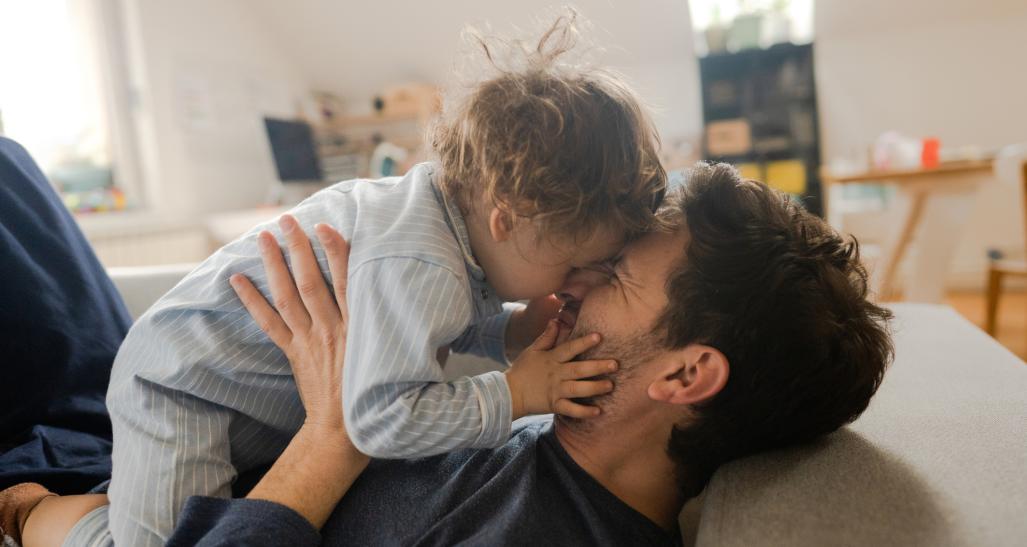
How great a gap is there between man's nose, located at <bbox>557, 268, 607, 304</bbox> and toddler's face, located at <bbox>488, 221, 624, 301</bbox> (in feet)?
0.04

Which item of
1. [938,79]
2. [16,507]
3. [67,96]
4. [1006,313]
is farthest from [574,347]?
[938,79]

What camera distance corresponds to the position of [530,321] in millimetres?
1223

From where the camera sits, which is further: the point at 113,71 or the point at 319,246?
the point at 113,71

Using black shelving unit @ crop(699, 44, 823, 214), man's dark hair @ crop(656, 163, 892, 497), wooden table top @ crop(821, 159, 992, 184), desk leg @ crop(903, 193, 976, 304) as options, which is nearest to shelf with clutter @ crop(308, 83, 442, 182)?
black shelving unit @ crop(699, 44, 823, 214)

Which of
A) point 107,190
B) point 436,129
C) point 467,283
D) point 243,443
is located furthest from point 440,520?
point 107,190

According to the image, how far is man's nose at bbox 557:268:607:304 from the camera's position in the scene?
1.02 m

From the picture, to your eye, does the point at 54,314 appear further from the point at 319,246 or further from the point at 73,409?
the point at 319,246

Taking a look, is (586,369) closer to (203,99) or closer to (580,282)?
(580,282)

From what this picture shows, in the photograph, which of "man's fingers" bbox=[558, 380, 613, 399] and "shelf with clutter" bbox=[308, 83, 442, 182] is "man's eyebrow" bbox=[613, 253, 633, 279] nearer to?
"man's fingers" bbox=[558, 380, 613, 399]

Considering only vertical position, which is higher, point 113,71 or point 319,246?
point 113,71

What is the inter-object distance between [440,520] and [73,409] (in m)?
0.79

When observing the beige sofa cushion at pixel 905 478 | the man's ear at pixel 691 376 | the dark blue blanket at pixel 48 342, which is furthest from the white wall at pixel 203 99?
the beige sofa cushion at pixel 905 478

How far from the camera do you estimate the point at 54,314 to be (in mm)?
1249

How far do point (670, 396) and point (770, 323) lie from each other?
155 millimetres
